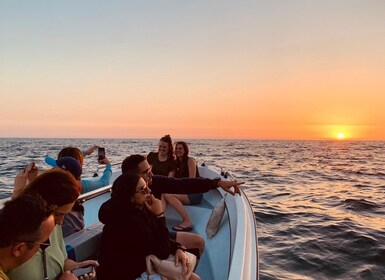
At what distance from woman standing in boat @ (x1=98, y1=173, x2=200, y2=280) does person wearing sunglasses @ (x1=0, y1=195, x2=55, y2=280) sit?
40.1 inches

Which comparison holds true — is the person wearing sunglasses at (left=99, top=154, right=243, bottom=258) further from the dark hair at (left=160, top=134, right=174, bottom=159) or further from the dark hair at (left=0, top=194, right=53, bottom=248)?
the dark hair at (left=160, top=134, right=174, bottom=159)

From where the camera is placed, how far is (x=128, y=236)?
8.02ft

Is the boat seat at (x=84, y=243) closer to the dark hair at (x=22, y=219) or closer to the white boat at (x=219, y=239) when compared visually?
the white boat at (x=219, y=239)

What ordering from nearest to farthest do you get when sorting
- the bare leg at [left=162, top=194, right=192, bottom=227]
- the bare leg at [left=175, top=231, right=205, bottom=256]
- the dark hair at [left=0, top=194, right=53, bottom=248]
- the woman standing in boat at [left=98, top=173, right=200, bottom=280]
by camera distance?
the dark hair at [left=0, top=194, right=53, bottom=248]
the woman standing in boat at [left=98, top=173, right=200, bottom=280]
the bare leg at [left=175, top=231, right=205, bottom=256]
the bare leg at [left=162, top=194, right=192, bottom=227]

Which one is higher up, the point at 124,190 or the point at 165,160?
the point at 124,190

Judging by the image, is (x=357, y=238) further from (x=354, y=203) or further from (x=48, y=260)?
(x=48, y=260)

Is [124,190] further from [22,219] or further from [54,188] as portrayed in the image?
[22,219]

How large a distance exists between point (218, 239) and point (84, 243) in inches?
75.7

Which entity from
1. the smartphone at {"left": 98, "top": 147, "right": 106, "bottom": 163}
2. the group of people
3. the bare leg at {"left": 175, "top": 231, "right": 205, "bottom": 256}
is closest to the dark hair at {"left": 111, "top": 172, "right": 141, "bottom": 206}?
the group of people

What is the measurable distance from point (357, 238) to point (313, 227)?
943mm

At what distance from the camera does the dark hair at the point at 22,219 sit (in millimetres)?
1320

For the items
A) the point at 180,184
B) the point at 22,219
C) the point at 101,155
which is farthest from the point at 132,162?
the point at 101,155

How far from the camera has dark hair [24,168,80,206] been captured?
196 centimetres

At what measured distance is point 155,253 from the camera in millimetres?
2539
